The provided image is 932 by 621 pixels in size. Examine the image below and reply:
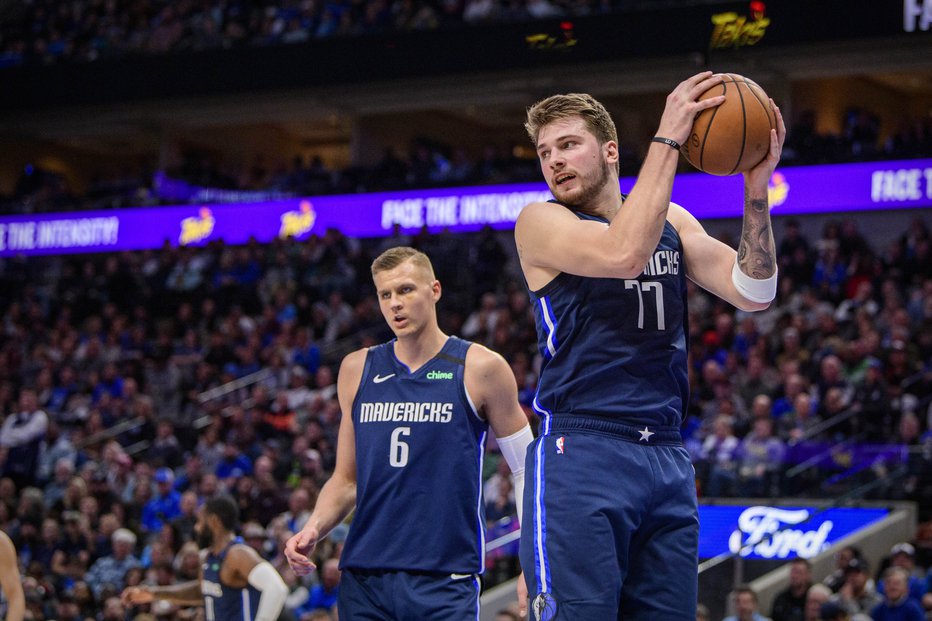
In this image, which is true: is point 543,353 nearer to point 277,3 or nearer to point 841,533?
point 841,533

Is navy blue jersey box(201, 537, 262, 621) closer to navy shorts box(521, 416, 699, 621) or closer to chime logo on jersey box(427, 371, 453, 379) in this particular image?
chime logo on jersey box(427, 371, 453, 379)

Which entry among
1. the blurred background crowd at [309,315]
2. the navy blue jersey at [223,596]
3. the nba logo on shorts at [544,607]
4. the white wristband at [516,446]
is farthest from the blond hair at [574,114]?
the blurred background crowd at [309,315]

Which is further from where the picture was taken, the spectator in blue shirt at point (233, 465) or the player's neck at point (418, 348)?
the spectator in blue shirt at point (233, 465)

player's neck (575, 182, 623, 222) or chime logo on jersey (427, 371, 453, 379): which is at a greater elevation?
player's neck (575, 182, 623, 222)

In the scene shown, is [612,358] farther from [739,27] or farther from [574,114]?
[739,27]

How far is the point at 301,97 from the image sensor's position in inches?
1054

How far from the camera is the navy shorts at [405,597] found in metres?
4.98

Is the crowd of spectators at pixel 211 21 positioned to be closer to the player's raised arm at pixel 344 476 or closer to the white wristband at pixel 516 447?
the player's raised arm at pixel 344 476

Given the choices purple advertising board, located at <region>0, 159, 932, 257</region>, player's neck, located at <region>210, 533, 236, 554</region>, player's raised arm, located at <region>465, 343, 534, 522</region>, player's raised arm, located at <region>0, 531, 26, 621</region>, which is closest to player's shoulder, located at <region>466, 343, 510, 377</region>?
player's raised arm, located at <region>465, 343, 534, 522</region>

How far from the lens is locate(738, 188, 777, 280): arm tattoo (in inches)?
149

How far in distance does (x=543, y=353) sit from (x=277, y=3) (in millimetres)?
23113

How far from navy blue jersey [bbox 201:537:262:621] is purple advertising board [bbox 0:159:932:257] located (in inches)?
535

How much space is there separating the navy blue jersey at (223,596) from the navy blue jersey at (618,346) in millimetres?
3858

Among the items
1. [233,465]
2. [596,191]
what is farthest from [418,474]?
[233,465]
